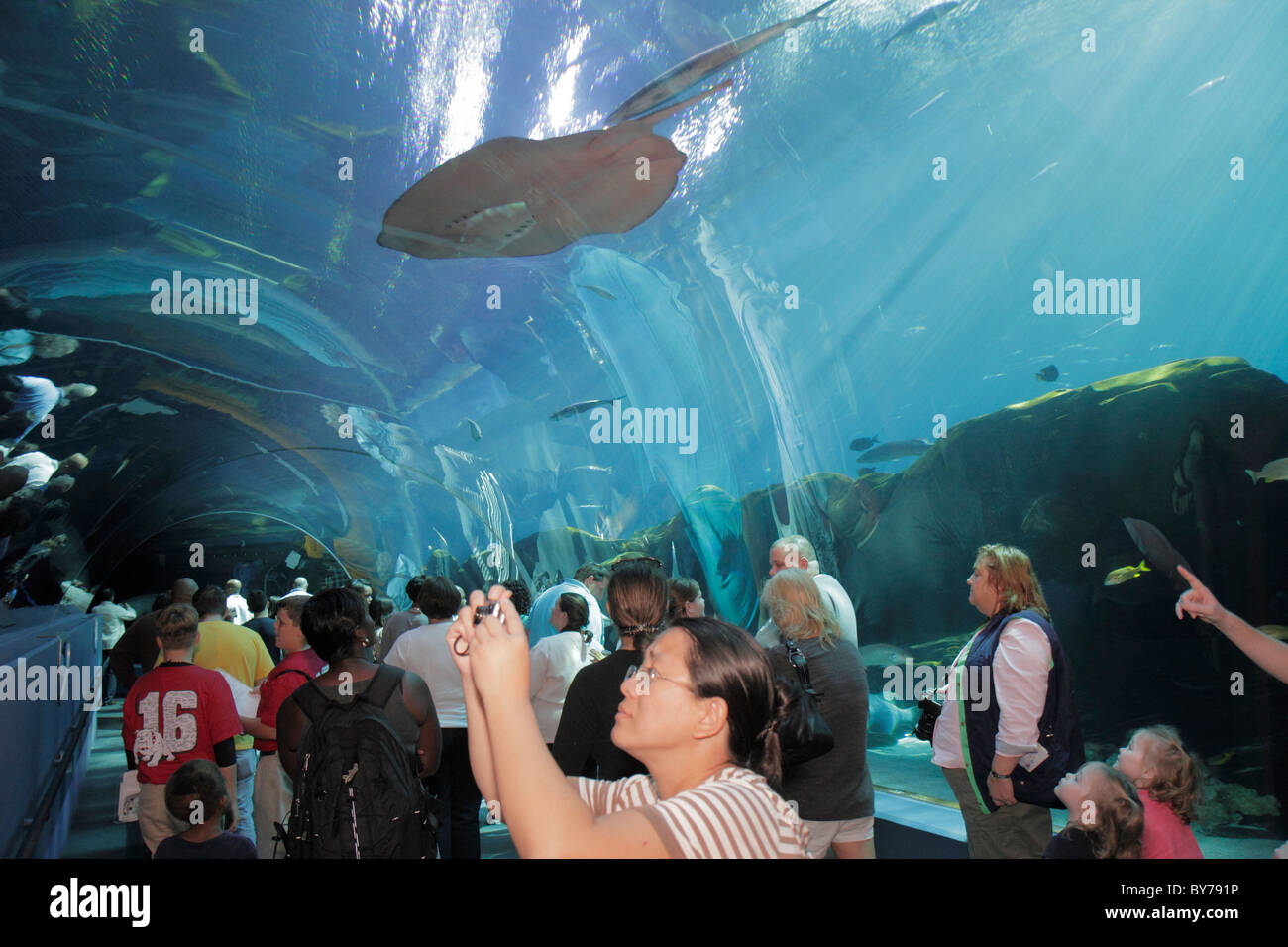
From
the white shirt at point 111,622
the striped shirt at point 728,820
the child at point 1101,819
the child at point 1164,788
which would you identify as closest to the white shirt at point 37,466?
the white shirt at point 111,622

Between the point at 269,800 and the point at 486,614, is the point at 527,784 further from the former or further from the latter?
the point at 269,800

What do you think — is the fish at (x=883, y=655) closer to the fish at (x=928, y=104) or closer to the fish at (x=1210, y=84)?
the fish at (x=928, y=104)

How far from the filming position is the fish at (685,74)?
24.4 feet

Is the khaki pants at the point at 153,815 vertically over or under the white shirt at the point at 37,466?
under

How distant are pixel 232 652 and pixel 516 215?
550cm

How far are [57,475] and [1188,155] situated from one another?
28764 millimetres

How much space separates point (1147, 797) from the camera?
10.1 feet

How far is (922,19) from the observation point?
977cm

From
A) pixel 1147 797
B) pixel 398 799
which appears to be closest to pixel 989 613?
pixel 1147 797

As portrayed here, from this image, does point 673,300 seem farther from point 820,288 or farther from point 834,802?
point 834,802

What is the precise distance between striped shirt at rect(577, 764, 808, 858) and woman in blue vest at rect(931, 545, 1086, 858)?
2048 mm

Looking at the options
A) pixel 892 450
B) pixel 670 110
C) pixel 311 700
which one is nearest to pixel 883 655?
pixel 892 450

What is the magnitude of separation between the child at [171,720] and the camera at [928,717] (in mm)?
3421

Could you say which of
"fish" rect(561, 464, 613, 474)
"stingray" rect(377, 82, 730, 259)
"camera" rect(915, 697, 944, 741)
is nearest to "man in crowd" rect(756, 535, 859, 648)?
"camera" rect(915, 697, 944, 741)
